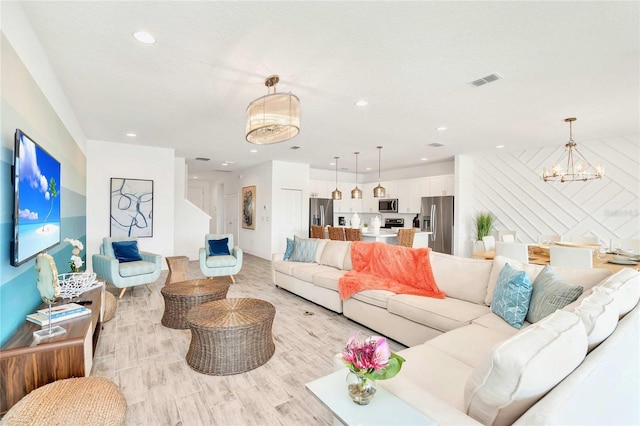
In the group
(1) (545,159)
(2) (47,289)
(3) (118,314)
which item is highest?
(1) (545,159)

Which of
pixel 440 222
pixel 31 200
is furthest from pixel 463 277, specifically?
pixel 440 222

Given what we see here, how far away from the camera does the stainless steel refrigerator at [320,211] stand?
847cm

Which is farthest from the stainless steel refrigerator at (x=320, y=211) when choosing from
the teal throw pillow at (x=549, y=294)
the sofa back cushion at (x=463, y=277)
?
the teal throw pillow at (x=549, y=294)

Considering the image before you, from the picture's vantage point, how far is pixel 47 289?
1.98 metres

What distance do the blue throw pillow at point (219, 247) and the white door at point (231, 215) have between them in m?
4.41

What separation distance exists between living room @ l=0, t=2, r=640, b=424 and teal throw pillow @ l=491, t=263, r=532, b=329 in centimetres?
186

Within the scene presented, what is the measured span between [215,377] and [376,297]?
5.36 ft

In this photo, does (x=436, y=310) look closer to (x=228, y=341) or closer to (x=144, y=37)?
(x=228, y=341)

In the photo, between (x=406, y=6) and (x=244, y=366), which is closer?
(x=406, y=6)

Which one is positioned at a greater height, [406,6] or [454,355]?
[406,6]

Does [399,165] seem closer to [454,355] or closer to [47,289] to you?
[454,355]

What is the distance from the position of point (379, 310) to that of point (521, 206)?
5.11m

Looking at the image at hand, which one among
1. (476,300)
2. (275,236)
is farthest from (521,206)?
(275,236)

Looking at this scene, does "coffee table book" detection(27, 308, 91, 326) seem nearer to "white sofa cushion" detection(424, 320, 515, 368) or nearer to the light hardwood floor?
the light hardwood floor
